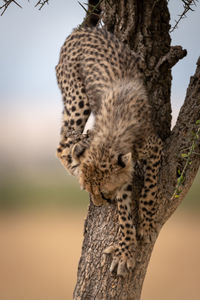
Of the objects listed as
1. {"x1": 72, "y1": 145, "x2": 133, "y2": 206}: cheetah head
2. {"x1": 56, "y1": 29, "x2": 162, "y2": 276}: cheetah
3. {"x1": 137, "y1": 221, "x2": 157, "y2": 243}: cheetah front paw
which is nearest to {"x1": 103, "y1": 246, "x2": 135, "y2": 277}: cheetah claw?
{"x1": 56, "y1": 29, "x2": 162, "y2": 276}: cheetah

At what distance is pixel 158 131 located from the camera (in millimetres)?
3498

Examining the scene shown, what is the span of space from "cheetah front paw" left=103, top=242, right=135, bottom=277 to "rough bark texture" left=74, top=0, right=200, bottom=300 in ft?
0.18

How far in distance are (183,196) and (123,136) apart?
77cm

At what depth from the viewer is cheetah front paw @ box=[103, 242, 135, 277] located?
3.26 m

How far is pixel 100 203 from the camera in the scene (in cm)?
310

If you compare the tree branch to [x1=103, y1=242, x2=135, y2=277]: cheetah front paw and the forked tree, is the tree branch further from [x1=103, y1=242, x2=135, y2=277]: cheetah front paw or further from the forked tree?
[x1=103, y1=242, x2=135, y2=277]: cheetah front paw

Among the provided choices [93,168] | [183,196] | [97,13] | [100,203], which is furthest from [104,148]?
[97,13]

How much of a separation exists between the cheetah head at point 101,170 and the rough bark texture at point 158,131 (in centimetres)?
31

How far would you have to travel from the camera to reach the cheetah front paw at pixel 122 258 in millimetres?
3256

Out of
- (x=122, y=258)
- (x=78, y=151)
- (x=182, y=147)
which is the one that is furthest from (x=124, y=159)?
(x=122, y=258)

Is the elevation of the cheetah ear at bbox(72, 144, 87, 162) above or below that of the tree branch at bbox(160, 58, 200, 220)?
below

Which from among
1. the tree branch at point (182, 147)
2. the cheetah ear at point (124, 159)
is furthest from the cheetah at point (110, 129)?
the tree branch at point (182, 147)

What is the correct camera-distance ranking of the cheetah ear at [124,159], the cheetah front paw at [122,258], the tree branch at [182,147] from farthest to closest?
the tree branch at [182,147]
the cheetah front paw at [122,258]
the cheetah ear at [124,159]

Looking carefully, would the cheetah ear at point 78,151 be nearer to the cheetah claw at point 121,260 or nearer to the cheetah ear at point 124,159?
the cheetah ear at point 124,159
